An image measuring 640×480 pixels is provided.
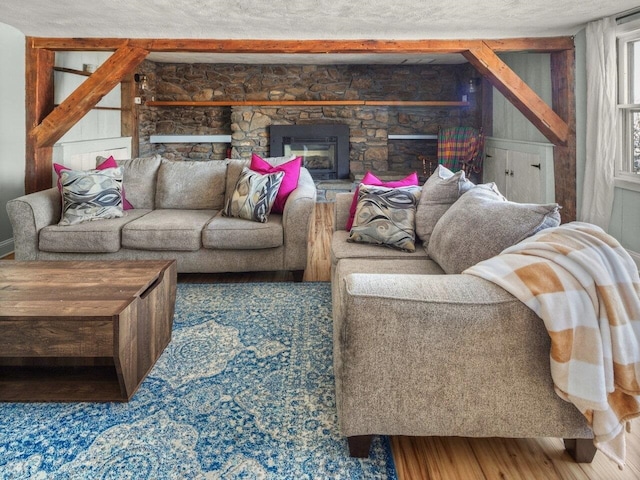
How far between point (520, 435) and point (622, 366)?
0.39m

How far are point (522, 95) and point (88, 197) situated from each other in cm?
395

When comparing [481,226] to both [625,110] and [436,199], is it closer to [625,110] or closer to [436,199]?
[436,199]

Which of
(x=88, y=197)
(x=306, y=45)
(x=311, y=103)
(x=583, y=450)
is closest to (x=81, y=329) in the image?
(x=583, y=450)

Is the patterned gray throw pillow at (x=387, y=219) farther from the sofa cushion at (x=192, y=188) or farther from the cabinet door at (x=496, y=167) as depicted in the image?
the cabinet door at (x=496, y=167)

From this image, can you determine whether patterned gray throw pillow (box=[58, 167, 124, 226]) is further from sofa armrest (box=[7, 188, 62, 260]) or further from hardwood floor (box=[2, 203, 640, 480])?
hardwood floor (box=[2, 203, 640, 480])

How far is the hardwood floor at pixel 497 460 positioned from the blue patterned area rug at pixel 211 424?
0.10m

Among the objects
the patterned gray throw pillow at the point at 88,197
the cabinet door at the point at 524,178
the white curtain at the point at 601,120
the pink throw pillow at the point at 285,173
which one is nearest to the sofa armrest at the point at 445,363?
the pink throw pillow at the point at 285,173

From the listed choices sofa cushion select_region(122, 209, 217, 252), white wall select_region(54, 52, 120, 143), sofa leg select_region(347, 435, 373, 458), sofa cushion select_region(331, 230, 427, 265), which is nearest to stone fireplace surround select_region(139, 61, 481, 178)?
white wall select_region(54, 52, 120, 143)

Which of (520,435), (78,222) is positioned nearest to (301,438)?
(520,435)

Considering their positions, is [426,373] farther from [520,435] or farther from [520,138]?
[520,138]

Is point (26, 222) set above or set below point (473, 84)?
below

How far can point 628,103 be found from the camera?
435 centimetres

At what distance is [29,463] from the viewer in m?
1.73

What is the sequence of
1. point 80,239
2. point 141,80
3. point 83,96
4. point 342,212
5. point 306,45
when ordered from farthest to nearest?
point 141,80 < point 306,45 < point 83,96 < point 80,239 < point 342,212
